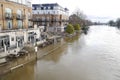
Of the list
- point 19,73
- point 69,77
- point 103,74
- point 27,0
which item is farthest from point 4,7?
point 103,74

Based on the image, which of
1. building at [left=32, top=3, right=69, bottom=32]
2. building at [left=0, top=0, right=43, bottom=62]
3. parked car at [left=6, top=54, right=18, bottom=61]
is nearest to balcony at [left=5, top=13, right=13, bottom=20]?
building at [left=0, top=0, right=43, bottom=62]

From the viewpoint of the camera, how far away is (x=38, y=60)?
2053 cm

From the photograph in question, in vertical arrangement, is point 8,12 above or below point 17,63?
above

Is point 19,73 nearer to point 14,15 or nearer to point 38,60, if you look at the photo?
point 38,60

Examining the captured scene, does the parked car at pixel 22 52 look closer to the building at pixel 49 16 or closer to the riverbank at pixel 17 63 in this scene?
the riverbank at pixel 17 63

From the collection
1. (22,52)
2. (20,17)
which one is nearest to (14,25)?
(20,17)

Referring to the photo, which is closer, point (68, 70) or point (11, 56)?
point (11, 56)

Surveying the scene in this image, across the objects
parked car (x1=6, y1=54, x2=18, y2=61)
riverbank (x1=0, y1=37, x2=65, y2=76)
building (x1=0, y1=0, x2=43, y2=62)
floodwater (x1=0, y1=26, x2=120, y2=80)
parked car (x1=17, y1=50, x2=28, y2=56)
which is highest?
building (x1=0, y1=0, x2=43, y2=62)

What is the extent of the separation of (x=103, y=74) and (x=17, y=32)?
12.6m

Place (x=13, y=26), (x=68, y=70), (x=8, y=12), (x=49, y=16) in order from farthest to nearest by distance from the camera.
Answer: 1. (x=49, y=16)
2. (x=13, y=26)
3. (x=8, y=12)
4. (x=68, y=70)

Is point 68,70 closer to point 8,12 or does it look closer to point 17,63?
point 17,63

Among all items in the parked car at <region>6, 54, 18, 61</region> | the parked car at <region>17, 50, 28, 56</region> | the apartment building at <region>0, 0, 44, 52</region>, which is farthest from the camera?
the apartment building at <region>0, 0, 44, 52</region>

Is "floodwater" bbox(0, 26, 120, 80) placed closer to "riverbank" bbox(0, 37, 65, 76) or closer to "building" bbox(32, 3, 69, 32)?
"riverbank" bbox(0, 37, 65, 76)

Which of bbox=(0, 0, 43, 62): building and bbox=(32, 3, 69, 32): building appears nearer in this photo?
bbox=(0, 0, 43, 62): building
